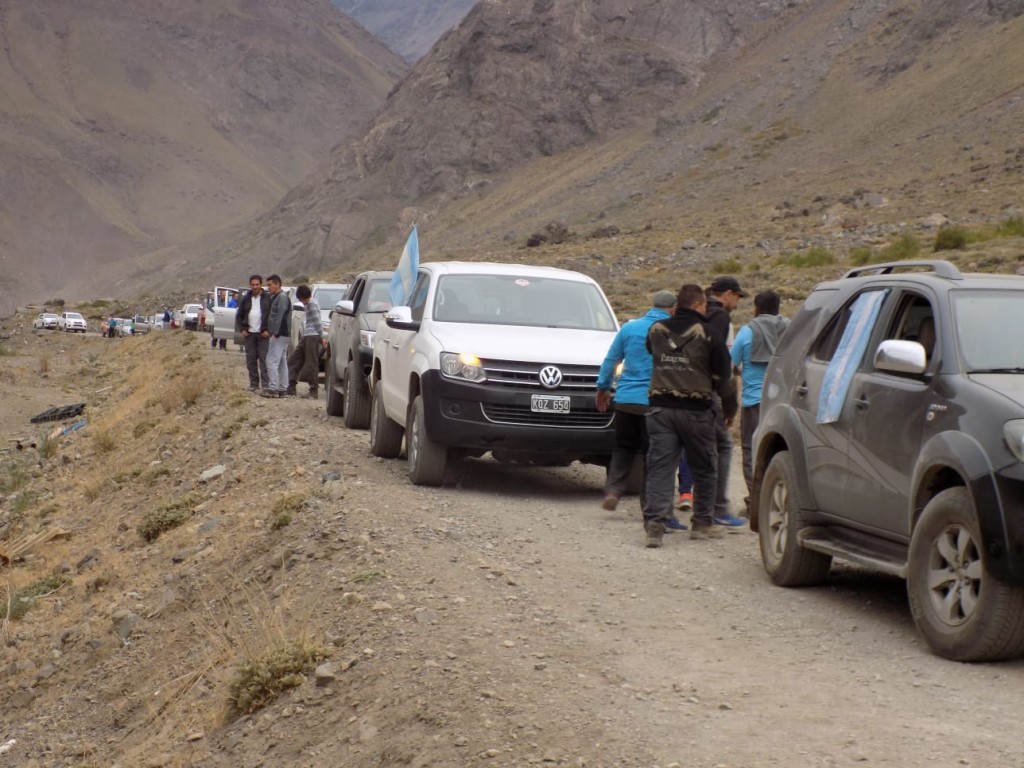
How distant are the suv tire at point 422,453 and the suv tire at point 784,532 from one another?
3.53m

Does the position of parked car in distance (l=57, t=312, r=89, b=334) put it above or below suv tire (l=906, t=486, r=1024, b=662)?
below

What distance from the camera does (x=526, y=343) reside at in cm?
1180

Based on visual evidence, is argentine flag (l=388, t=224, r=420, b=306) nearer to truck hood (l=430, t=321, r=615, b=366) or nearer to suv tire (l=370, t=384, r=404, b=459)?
suv tire (l=370, t=384, r=404, b=459)

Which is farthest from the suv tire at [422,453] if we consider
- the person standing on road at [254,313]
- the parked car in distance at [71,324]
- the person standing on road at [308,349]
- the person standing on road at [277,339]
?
the parked car in distance at [71,324]

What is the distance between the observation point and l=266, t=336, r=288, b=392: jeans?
67.5ft

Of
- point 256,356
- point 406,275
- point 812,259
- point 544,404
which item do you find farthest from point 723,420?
point 812,259

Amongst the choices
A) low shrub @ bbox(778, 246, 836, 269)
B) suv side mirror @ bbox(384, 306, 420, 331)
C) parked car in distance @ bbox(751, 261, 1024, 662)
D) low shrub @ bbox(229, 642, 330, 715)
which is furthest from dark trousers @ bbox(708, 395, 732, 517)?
low shrub @ bbox(778, 246, 836, 269)

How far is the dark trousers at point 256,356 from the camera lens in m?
20.7

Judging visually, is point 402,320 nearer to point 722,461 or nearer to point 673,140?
point 722,461

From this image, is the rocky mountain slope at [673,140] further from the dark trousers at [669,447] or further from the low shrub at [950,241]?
the dark trousers at [669,447]

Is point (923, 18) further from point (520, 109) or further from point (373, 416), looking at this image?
point (373, 416)

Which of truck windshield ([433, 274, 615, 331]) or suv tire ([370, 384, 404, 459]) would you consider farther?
suv tire ([370, 384, 404, 459])

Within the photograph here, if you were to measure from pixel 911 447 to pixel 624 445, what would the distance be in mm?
4297

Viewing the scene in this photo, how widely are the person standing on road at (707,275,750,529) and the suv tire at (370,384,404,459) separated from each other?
3481 mm
